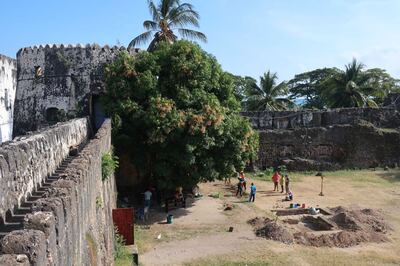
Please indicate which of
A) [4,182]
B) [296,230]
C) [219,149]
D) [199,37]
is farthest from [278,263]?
[199,37]

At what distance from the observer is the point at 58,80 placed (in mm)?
18781

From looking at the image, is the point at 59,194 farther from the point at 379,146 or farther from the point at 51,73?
the point at 379,146

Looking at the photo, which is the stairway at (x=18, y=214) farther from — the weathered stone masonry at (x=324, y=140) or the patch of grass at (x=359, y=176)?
the weathered stone masonry at (x=324, y=140)

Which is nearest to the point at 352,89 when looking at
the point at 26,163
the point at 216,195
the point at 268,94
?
the point at 268,94

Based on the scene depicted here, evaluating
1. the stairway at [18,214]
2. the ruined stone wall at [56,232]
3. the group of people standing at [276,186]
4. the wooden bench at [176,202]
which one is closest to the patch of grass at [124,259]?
the stairway at [18,214]

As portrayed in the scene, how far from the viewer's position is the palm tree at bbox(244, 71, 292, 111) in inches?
1255

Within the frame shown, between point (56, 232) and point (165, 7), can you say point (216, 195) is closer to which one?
point (165, 7)

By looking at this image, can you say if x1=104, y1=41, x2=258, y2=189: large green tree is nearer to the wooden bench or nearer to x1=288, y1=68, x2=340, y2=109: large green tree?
the wooden bench

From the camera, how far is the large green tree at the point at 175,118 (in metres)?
15.4

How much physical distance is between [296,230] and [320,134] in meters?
12.4

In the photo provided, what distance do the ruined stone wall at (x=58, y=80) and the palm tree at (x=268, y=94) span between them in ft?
48.9

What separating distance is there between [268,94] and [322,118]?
5907 millimetres

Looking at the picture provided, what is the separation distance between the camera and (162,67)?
16984 mm

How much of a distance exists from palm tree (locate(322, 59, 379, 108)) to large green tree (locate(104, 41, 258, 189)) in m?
16.0
